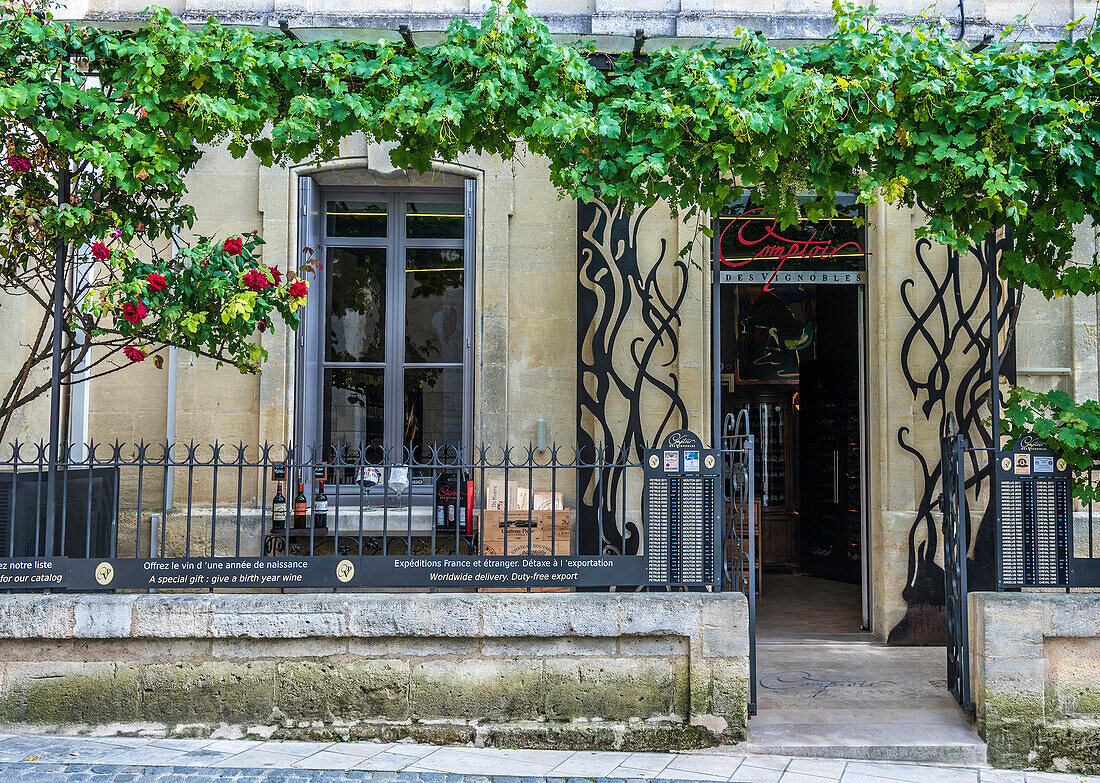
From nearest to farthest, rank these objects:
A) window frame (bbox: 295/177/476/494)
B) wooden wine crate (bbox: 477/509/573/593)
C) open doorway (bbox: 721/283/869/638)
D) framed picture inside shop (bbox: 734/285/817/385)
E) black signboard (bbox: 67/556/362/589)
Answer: black signboard (bbox: 67/556/362/589)
wooden wine crate (bbox: 477/509/573/593)
window frame (bbox: 295/177/476/494)
open doorway (bbox: 721/283/869/638)
framed picture inside shop (bbox: 734/285/817/385)

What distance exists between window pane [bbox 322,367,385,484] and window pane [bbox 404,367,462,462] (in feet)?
0.81

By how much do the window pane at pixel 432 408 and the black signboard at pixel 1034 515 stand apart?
13.6 ft

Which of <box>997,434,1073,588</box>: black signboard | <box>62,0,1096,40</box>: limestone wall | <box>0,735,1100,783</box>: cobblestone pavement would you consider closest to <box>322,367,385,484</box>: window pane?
<box>62,0,1096,40</box>: limestone wall

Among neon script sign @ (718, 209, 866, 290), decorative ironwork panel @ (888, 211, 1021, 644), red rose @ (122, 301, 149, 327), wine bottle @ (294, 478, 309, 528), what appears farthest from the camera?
neon script sign @ (718, 209, 866, 290)

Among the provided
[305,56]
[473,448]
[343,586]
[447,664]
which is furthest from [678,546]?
[305,56]

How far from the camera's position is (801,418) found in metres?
11.7

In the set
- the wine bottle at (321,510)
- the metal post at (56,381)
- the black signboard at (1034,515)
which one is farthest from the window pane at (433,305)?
the black signboard at (1034,515)

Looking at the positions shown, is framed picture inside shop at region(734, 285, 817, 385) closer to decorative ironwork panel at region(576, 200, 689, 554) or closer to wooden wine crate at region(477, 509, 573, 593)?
decorative ironwork panel at region(576, 200, 689, 554)

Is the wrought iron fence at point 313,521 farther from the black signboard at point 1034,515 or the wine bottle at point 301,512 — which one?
the black signboard at point 1034,515

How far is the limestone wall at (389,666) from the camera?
5.11 metres

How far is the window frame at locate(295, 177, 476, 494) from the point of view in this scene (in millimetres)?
7867

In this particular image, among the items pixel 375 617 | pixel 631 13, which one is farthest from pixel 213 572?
pixel 631 13

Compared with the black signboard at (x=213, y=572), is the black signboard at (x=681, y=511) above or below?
above

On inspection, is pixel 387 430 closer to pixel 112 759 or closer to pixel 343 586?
pixel 343 586
